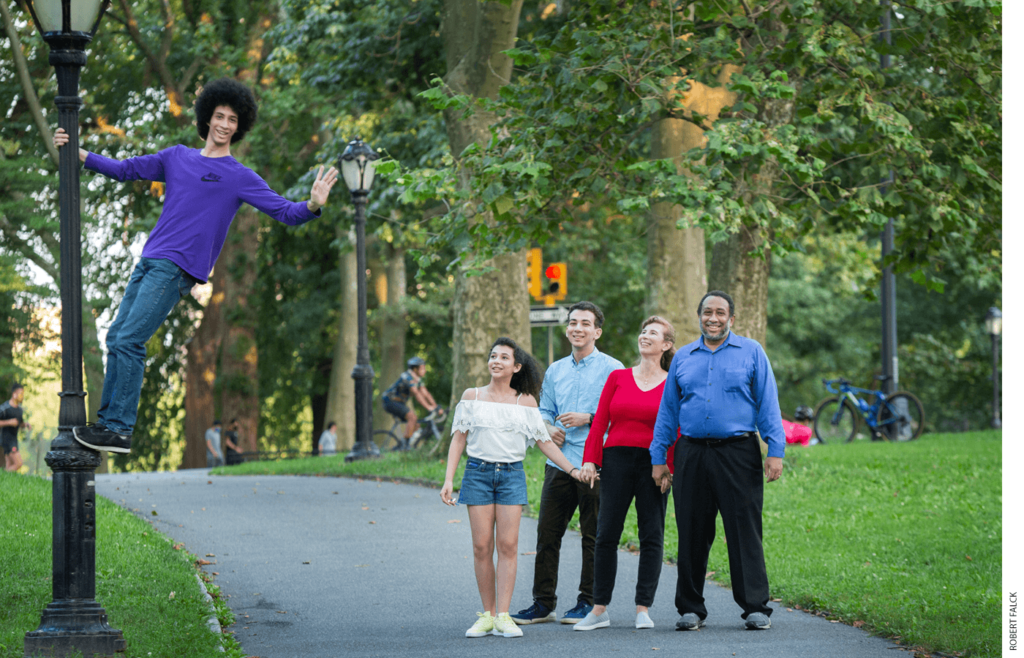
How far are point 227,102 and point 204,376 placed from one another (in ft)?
80.2

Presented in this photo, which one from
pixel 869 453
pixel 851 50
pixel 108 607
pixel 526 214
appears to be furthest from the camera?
pixel 869 453

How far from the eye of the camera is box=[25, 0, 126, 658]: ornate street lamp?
5805 millimetres

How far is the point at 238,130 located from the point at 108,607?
308 cm

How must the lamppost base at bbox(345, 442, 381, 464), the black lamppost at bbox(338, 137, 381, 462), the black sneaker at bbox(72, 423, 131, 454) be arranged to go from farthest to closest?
1. the lamppost base at bbox(345, 442, 381, 464)
2. the black lamppost at bbox(338, 137, 381, 462)
3. the black sneaker at bbox(72, 423, 131, 454)

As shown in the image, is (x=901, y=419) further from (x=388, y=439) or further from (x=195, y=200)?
(x=195, y=200)

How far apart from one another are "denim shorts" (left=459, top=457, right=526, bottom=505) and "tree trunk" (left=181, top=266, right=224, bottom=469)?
23399mm

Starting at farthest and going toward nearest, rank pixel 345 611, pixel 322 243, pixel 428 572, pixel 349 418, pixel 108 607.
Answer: pixel 322 243
pixel 349 418
pixel 428 572
pixel 345 611
pixel 108 607

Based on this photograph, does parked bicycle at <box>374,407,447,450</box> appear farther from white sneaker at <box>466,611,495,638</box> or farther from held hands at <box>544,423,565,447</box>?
white sneaker at <box>466,611,495,638</box>

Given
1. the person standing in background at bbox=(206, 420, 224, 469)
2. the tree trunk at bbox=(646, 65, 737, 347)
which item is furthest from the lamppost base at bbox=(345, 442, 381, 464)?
the person standing in background at bbox=(206, 420, 224, 469)

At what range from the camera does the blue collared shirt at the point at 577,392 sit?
293 inches

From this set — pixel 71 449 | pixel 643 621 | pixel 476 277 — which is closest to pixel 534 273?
pixel 476 277

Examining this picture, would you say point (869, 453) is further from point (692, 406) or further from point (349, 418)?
point (349, 418)

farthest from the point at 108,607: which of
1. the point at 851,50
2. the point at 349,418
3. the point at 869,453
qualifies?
the point at 349,418

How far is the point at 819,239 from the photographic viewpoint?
30641mm
